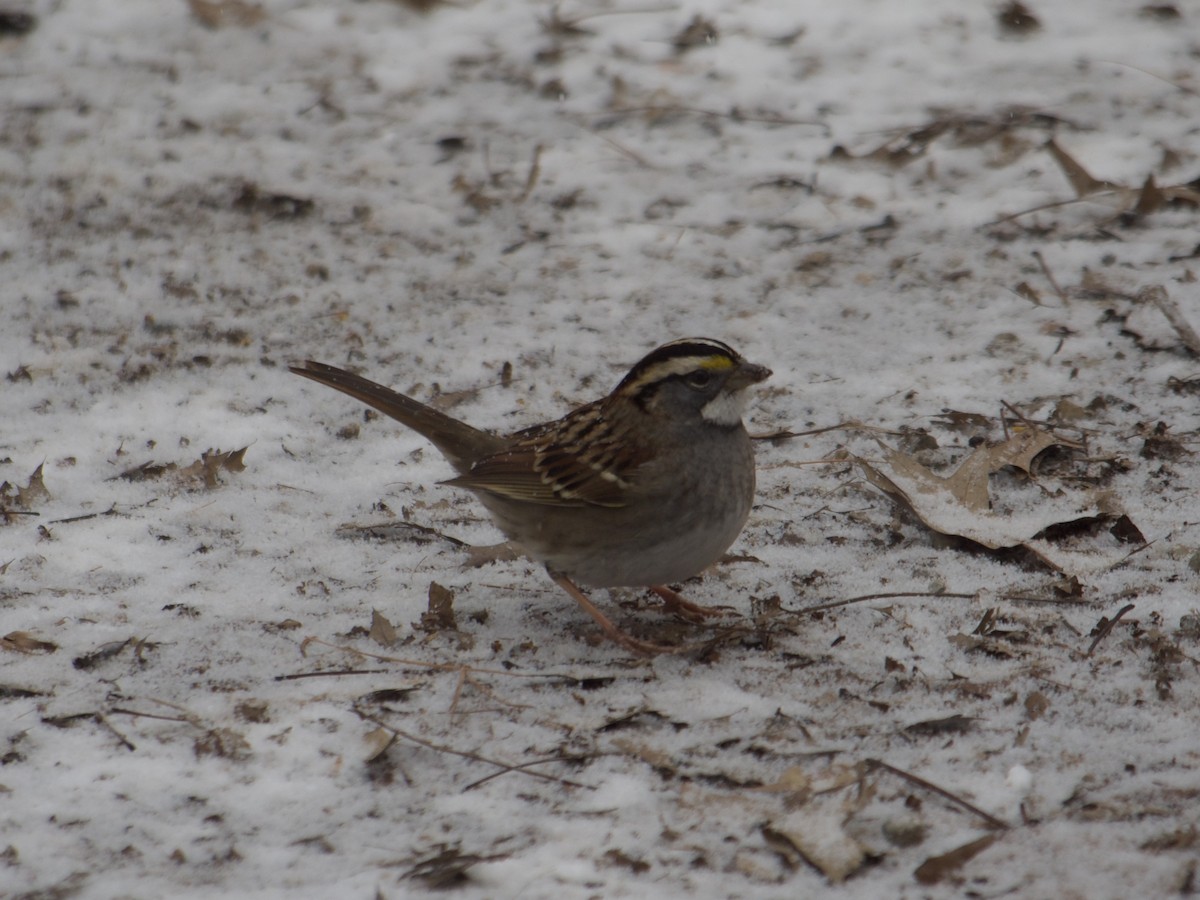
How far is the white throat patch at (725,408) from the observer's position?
465 cm

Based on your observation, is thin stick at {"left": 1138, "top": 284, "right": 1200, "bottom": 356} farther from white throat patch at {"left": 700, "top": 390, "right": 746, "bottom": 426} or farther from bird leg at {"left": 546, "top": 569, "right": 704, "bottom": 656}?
bird leg at {"left": 546, "top": 569, "right": 704, "bottom": 656}

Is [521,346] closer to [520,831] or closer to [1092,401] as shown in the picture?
[1092,401]

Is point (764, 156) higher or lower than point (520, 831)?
higher

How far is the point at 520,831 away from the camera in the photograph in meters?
3.47

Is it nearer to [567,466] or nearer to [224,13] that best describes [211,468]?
[567,466]

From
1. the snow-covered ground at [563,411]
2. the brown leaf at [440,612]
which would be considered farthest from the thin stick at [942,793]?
the brown leaf at [440,612]

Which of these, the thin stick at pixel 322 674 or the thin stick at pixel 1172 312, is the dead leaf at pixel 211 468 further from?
the thin stick at pixel 1172 312

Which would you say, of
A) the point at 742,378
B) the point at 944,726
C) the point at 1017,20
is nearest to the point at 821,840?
the point at 944,726

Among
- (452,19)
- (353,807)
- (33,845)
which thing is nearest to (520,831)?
(353,807)

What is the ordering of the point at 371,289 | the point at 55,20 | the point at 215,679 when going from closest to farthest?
the point at 215,679
the point at 371,289
the point at 55,20

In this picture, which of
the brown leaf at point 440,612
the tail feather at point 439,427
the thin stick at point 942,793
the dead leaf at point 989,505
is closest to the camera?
the thin stick at point 942,793

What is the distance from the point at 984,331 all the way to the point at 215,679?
384 cm

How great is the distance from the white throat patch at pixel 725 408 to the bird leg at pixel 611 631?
735 mm

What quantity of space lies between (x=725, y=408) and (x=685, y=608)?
71 cm
